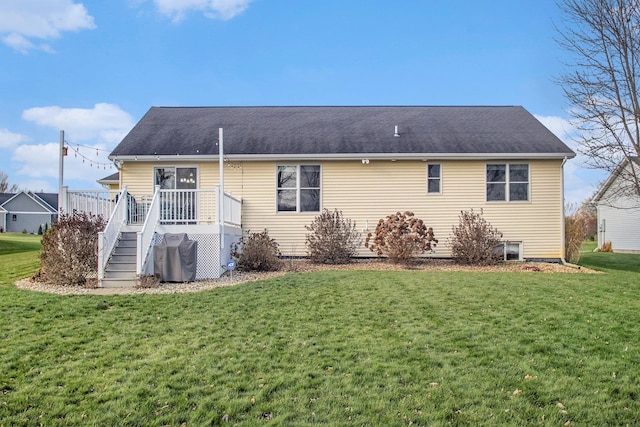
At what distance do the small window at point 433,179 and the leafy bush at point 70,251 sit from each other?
9.60 metres

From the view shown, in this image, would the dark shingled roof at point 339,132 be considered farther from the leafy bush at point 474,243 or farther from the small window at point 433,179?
the leafy bush at point 474,243

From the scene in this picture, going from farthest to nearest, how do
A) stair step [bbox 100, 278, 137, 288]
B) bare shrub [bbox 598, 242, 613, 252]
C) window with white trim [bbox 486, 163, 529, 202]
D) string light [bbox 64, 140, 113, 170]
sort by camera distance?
bare shrub [bbox 598, 242, 613, 252], window with white trim [bbox 486, 163, 529, 202], string light [bbox 64, 140, 113, 170], stair step [bbox 100, 278, 137, 288]

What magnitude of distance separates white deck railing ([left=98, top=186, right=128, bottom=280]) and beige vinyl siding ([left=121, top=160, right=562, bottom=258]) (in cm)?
342

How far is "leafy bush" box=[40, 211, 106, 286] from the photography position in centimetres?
977

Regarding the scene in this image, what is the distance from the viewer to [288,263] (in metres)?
13.3

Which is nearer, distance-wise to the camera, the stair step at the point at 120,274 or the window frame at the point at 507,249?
the stair step at the point at 120,274

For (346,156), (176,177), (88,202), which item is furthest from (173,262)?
(346,156)

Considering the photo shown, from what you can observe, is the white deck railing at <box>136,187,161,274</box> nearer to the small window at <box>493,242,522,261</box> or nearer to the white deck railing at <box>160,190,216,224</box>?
the white deck railing at <box>160,190,216,224</box>

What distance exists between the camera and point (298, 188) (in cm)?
1441

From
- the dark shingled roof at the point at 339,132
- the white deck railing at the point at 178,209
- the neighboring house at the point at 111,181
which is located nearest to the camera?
the white deck railing at the point at 178,209

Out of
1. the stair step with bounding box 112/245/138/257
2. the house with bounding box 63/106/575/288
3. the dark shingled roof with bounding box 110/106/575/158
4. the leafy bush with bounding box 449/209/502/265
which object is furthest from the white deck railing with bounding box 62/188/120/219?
Result: the leafy bush with bounding box 449/209/502/265

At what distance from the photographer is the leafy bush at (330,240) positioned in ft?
43.8

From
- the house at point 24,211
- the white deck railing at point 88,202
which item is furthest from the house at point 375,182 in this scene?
the house at point 24,211

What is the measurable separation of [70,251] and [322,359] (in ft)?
24.4
